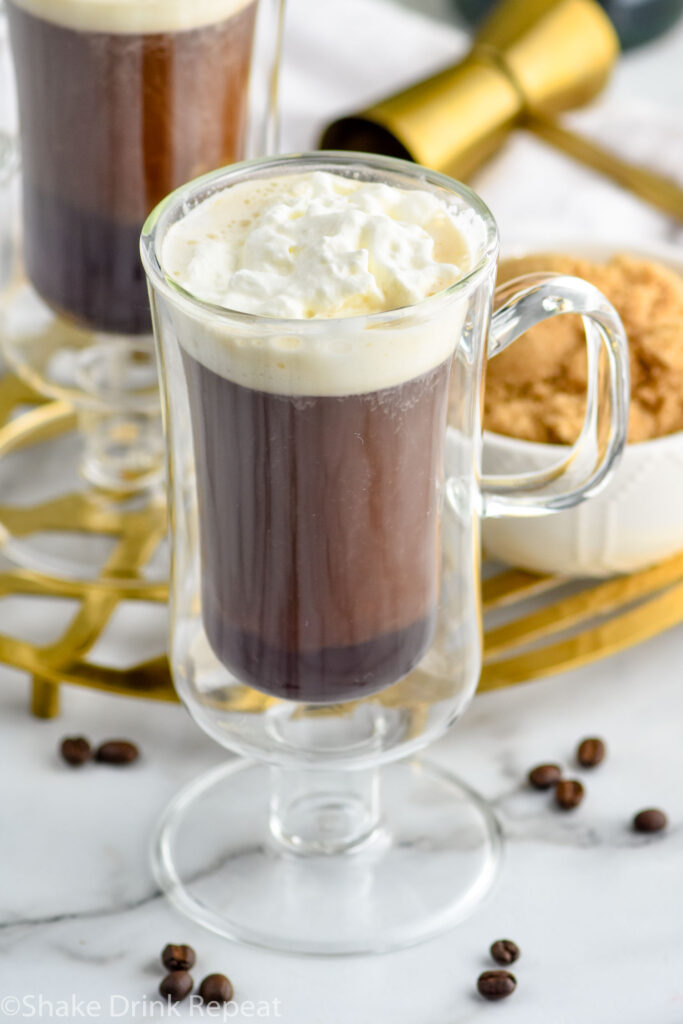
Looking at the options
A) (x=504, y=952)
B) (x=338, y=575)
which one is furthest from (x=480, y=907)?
(x=338, y=575)

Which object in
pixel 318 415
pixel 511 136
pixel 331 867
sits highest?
pixel 318 415

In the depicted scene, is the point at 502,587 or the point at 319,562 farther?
the point at 502,587

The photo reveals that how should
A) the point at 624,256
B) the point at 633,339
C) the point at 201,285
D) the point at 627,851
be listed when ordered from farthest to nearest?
the point at 624,256 → the point at 633,339 → the point at 627,851 → the point at 201,285

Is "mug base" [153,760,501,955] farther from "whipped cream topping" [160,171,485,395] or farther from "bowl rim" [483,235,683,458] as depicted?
"bowl rim" [483,235,683,458]

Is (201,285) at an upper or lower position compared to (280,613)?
upper

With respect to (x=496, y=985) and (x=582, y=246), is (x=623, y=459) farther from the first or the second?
(x=496, y=985)

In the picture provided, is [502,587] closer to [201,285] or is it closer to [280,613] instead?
[280,613]

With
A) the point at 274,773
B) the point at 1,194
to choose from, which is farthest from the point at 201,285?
the point at 1,194
